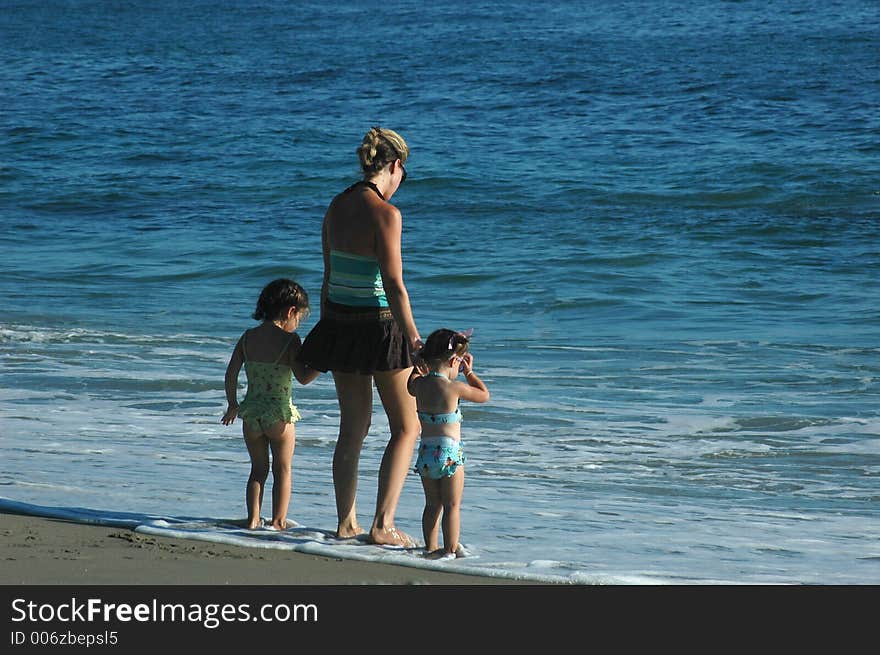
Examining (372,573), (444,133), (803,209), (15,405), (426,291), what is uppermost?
(444,133)

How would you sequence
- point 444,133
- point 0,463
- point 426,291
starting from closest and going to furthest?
point 0,463 < point 426,291 < point 444,133

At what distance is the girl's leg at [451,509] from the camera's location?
442 cm

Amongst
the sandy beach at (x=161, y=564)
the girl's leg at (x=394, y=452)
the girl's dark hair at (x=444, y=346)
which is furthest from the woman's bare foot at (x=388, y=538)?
the girl's dark hair at (x=444, y=346)

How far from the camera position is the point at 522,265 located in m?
12.9

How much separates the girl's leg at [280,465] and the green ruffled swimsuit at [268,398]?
0.04 meters

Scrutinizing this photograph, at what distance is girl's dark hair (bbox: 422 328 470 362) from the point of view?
4.41 meters

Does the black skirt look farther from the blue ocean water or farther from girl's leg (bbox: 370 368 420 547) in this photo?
the blue ocean water

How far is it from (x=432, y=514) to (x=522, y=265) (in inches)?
336

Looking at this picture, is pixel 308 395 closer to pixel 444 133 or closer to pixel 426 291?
pixel 426 291

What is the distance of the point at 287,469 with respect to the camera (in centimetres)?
482

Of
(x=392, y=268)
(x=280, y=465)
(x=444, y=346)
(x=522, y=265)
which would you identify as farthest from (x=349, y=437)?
(x=522, y=265)
